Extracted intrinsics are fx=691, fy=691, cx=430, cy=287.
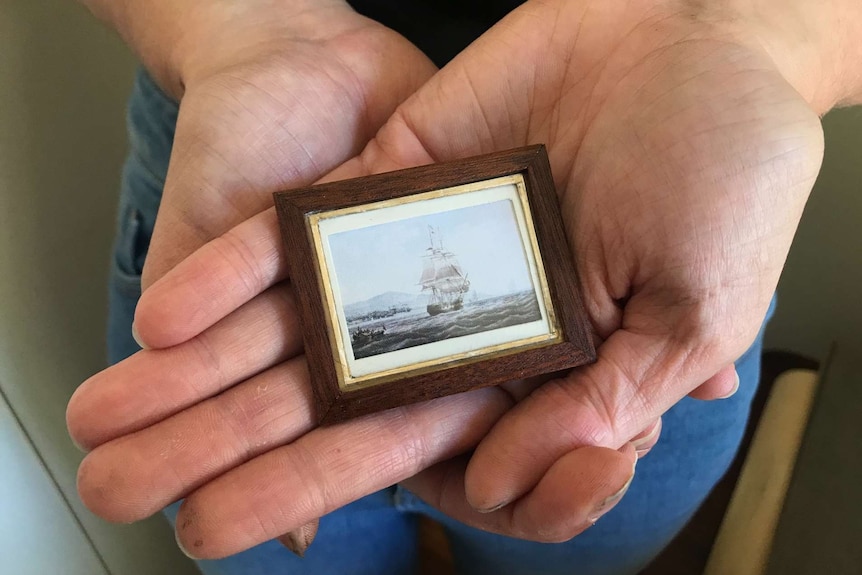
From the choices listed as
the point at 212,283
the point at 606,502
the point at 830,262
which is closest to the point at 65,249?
the point at 212,283

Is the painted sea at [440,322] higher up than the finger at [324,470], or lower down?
higher up

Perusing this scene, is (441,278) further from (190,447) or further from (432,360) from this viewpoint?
(190,447)

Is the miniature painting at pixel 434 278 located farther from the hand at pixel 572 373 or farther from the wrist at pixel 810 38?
the wrist at pixel 810 38

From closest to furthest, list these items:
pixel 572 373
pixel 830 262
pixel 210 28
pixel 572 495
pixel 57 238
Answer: pixel 572 495 < pixel 572 373 < pixel 210 28 < pixel 57 238 < pixel 830 262

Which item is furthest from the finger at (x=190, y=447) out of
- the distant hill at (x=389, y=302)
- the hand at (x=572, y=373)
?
the distant hill at (x=389, y=302)

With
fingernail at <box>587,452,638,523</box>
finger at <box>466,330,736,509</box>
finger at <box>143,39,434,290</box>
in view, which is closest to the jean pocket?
finger at <box>143,39,434,290</box>
